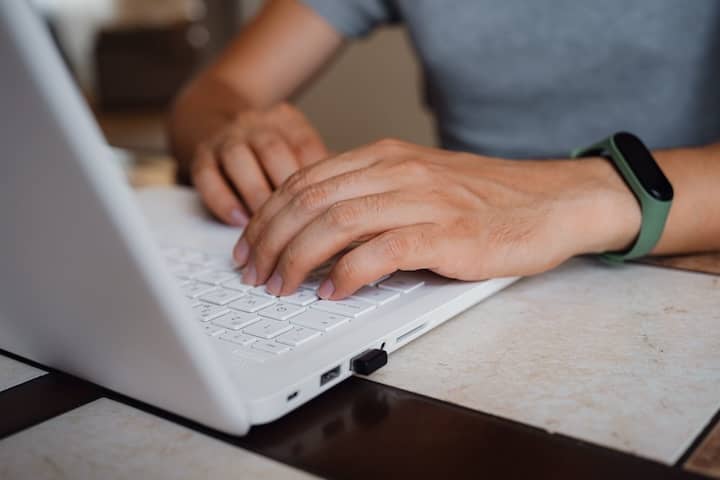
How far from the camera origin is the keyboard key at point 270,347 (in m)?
0.45

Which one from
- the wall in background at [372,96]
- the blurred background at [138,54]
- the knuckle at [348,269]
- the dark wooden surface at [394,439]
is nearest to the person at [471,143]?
the knuckle at [348,269]

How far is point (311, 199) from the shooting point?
22.4 inches

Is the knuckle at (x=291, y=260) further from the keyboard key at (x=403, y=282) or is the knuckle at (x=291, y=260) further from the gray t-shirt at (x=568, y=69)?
the gray t-shirt at (x=568, y=69)

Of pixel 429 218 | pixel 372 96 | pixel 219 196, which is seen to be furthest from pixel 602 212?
pixel 372 96

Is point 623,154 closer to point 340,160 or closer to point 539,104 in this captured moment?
point 340,160

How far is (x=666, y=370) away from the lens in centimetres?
46

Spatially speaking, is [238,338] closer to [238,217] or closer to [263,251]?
[263,251]

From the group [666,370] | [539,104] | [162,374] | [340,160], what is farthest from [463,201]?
[539,104]

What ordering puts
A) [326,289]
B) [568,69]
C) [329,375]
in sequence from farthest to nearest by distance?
[568,69]
[326,289]
[329,375]

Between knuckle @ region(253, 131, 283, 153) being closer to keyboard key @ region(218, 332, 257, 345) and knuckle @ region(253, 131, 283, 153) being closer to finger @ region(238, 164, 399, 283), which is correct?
finger @ region(238, 164, 399, 283)

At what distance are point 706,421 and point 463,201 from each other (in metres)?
0.26

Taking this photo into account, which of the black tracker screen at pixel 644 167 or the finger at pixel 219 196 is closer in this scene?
the black tracker screen at pixel 644 167

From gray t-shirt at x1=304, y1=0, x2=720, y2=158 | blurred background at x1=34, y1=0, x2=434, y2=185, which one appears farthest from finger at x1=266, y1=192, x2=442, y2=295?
blurred background at x1=34, y1=0, x2=434, y2=185

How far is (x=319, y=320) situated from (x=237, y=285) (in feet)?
0.36
